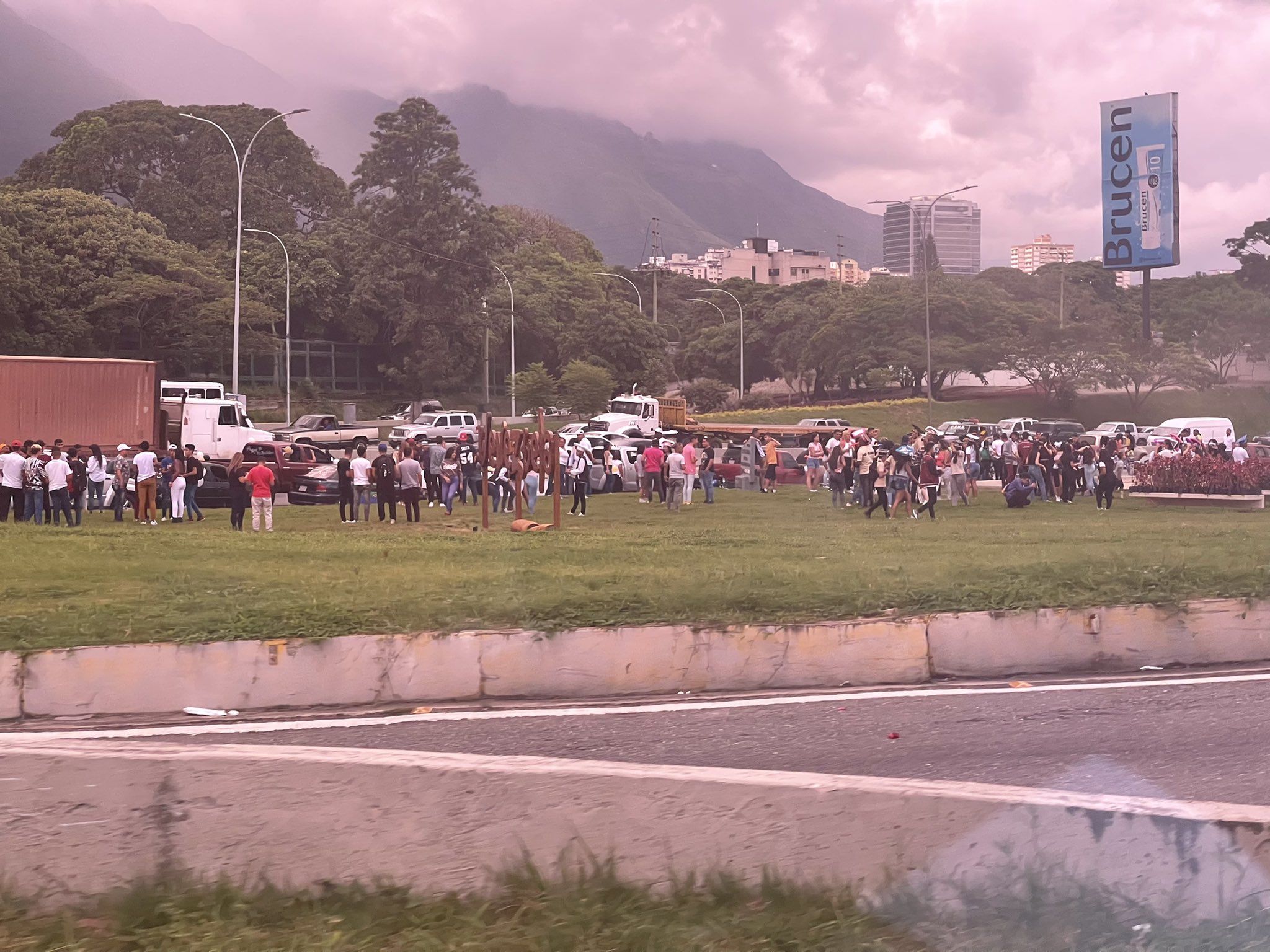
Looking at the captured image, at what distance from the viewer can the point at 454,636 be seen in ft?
29.4

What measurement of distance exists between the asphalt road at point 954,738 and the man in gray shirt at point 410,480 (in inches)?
607

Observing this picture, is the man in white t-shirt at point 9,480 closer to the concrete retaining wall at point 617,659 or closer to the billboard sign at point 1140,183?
the concrete retaining wall at point 617,659

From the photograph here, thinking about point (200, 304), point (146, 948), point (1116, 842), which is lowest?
point (146, 948)

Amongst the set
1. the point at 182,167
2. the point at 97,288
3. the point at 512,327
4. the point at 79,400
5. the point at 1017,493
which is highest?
the point at 182,167

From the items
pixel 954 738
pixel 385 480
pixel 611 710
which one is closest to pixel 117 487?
pixel 385 480

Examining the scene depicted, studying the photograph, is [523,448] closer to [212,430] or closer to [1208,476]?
[1208,476]

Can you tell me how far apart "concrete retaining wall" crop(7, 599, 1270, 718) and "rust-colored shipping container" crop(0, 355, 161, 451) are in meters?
24.4

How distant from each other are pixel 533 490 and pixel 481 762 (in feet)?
70.1

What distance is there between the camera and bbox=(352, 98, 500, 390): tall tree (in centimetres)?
7519

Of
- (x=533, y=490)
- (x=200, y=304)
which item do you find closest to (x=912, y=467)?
(x=533, y=490)

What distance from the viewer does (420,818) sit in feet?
13.8

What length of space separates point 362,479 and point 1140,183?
55707mm

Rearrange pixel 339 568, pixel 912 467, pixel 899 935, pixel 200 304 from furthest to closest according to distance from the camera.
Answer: pixel 200 304 < pixel 912 467 < pixel 339 568 < pixel 899 935

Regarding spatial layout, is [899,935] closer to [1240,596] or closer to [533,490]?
[1240,596]
